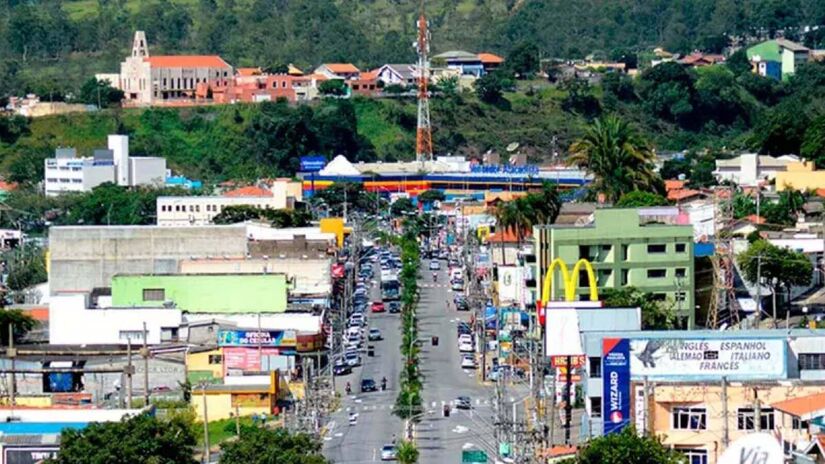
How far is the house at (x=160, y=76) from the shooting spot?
552ft

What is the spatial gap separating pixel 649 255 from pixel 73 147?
87.1m

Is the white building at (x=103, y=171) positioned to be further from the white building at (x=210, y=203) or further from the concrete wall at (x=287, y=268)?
the concrete wall at (x=287, y=268)

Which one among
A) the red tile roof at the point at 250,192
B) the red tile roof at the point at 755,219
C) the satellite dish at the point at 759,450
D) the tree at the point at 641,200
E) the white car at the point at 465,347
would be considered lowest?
the white car at the point at 465,347

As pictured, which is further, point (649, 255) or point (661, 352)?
point (649, 255)

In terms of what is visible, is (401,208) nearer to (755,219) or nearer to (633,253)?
(755,219)

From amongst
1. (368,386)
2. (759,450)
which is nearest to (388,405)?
(368,386)

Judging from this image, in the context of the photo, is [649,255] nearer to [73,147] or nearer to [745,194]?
[745,194]

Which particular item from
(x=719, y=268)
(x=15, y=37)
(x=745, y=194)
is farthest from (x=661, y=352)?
(x=15, y=37)

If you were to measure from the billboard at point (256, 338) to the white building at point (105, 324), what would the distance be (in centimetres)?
367

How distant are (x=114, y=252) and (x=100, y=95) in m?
69.2

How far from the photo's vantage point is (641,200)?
9344 centimetres

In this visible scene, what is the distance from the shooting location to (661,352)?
52375 millimetres

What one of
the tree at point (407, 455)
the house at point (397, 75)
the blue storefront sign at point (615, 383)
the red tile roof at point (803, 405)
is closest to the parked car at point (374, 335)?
the tree at point (407, 455)

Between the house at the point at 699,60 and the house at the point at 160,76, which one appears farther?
the house at the point at 699,60
